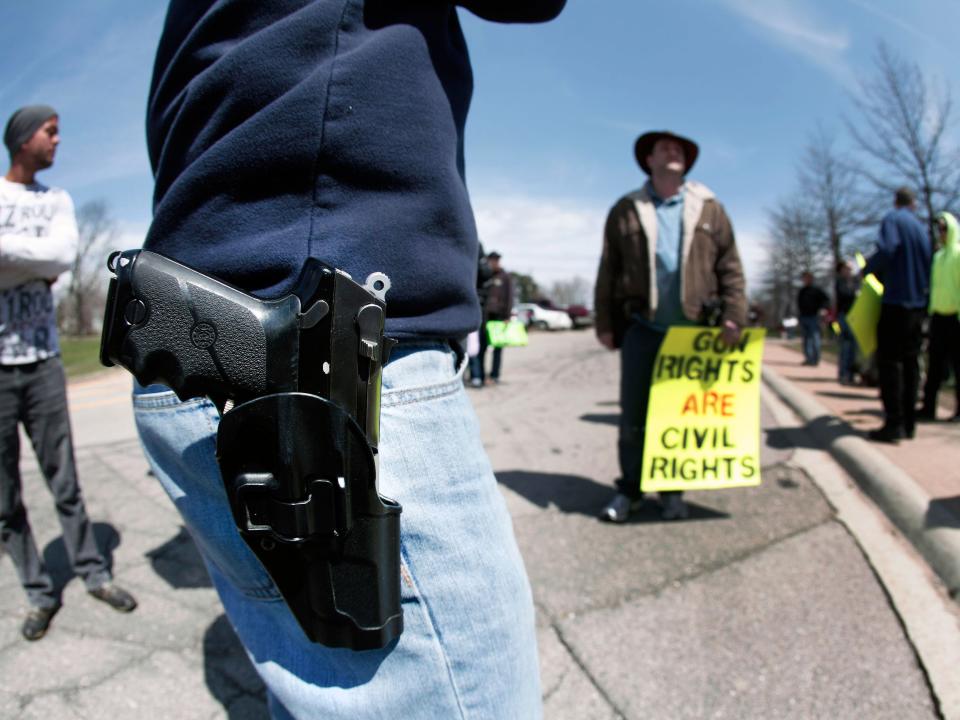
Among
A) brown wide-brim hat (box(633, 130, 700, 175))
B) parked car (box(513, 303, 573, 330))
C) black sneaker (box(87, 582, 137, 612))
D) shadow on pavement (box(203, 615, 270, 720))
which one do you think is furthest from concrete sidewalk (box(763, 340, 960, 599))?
parked car (box(513, 303, 573, 330))

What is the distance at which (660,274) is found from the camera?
3.33 metres

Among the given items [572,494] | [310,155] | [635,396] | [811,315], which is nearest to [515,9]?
[310,155]

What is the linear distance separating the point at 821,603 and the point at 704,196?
6.47 ft

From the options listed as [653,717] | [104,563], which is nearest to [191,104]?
[653,717]

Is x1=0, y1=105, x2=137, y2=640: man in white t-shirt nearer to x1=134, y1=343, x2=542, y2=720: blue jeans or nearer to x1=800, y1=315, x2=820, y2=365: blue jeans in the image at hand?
x1=134, y1=343, x2=542, y2=720: blue jeans

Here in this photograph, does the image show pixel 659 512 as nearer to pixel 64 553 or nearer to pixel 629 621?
pixel 629 621

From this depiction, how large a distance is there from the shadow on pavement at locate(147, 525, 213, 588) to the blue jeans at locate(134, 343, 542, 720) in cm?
201

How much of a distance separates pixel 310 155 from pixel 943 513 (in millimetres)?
3106

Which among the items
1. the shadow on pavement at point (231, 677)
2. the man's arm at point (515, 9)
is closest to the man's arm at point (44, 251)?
the shadow on pavement at point (231, 677)

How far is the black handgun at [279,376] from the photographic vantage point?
0.83 meters

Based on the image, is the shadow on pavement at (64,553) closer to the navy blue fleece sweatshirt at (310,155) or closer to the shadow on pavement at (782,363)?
the navy blue fleece sweatshirt at (310,155)

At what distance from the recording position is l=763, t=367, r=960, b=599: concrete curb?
8.31 feet

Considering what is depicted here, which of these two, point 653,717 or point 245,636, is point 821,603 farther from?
point 245,636

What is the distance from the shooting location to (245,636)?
1.09 m
